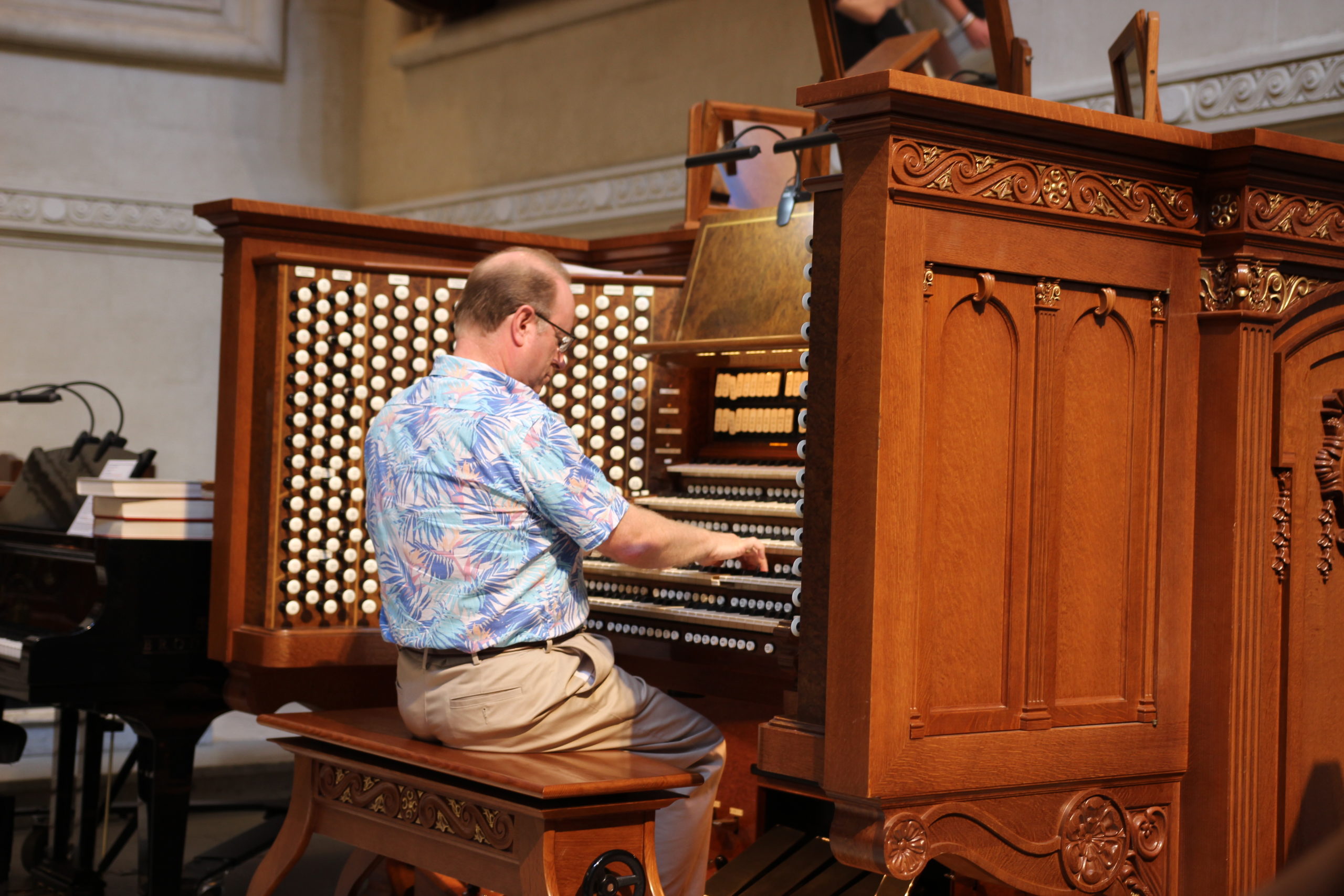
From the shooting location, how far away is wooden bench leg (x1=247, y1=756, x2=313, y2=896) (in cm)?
306

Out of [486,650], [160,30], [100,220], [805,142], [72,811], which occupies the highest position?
[160,30]

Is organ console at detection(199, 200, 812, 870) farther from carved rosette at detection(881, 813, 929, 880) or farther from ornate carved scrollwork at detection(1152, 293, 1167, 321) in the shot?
carved rosette at detection(881, 813, 929, 880)

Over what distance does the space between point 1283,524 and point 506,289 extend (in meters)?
1.62

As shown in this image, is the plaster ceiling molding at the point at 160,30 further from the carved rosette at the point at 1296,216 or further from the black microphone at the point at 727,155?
the carved rosette at the point at 1296,216

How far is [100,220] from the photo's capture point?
326 inches

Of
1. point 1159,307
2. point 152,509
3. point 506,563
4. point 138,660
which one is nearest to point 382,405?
point 152,509

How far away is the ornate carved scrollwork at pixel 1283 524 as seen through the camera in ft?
8.99

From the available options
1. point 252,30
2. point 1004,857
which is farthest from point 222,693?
point 252,30

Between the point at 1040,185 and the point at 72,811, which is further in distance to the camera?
the point at 72,811

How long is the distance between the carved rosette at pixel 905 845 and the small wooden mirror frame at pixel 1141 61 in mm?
1286

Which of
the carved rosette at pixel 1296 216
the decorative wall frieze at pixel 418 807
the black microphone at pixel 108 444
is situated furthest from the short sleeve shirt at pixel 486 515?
the black microphone at pixel 108 444

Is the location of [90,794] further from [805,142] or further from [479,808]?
[805,142]

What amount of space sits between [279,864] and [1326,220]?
98.1 inches

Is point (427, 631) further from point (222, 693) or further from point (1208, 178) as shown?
point (1208, 178)
